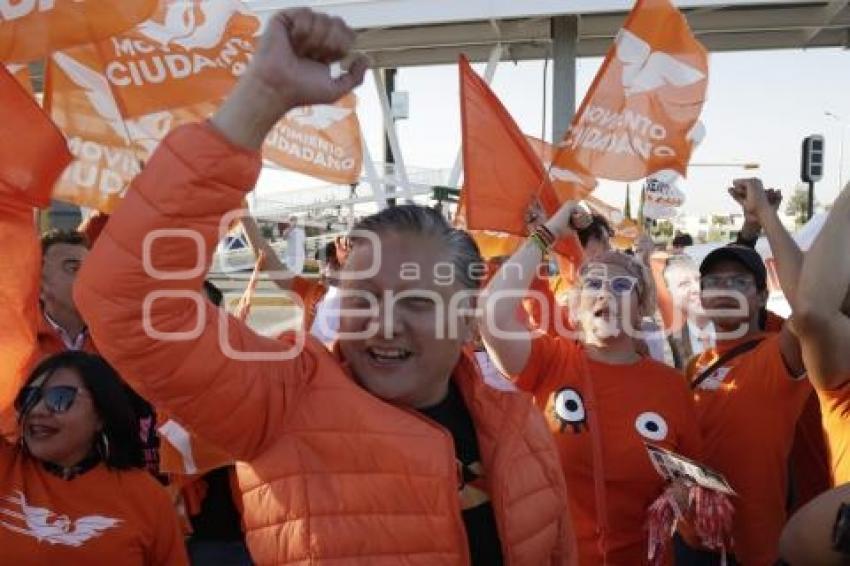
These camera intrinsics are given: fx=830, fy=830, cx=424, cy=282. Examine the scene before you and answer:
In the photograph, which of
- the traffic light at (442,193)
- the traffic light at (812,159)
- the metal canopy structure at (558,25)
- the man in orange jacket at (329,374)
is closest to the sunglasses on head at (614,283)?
the man in orange jacket at (329,374)

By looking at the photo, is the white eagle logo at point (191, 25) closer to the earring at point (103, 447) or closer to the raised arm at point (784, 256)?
the earring at point (103, 447)

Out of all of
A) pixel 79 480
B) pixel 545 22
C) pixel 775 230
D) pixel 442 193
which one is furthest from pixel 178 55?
pixel 545 22

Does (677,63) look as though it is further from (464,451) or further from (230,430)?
(230,430)

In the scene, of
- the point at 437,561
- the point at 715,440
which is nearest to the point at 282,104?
the point at 437,561

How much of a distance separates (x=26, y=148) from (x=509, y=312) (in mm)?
1441

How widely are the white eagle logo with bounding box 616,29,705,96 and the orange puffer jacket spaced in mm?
3595

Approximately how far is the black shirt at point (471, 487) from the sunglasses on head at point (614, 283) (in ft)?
4.37

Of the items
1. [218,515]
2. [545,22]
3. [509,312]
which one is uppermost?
[545,22]

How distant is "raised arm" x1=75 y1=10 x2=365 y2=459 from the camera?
117 centimetres

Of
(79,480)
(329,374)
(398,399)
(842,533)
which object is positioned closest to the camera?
(842,533)

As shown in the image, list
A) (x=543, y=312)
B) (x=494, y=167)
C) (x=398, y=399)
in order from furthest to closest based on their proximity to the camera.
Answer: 1. (x=494, y=167)
2. (x=543, y=312)
3. (x=398, y=399)

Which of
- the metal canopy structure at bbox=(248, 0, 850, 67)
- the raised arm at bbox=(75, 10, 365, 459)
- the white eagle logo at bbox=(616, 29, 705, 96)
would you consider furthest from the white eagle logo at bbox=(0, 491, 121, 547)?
the metal canopy structure at bbox=(248, 0, 850, 67)

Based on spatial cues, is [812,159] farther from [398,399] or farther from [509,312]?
[398,399]

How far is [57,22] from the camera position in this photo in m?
2.84
